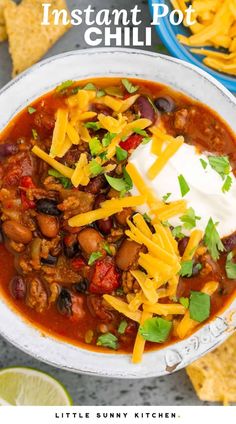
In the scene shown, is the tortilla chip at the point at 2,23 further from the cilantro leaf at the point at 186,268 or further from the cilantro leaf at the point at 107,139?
the cilantro leaf at the point at 186,268

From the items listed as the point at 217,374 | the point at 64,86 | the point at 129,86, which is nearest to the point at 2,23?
the point at 64,86

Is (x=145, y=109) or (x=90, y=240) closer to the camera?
(x=90, y=240)

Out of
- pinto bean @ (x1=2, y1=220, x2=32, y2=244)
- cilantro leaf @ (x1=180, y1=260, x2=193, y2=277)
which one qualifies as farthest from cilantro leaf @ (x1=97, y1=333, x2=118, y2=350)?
pinto bean @ (x1=2, y1=220, x2=32, y2=244)

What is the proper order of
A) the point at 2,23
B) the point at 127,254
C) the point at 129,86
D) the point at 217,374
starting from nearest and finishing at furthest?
1. the point at 127,254
2. the point at 129,86
3. the point at 217,374
4. the point at 2,23

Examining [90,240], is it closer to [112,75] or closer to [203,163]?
[203,163]

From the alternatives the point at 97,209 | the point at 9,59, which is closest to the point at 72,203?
the point at 97,209

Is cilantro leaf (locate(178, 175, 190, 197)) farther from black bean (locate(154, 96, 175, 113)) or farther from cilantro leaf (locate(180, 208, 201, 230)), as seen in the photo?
black bean (locate(154, 96, 175, 113))

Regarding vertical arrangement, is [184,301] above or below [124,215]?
below
